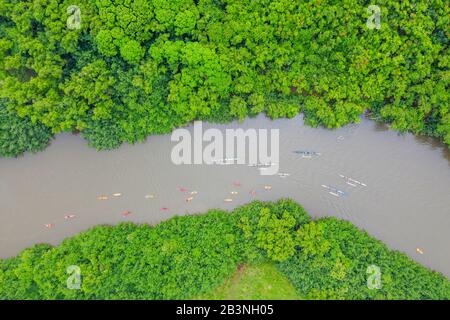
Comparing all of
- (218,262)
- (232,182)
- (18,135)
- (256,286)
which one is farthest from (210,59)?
(256,286)

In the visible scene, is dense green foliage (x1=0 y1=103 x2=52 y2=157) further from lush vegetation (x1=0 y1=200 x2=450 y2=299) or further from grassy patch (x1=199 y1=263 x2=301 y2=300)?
grassy patch (x1=199 y1=263 x2=301 y2=300)

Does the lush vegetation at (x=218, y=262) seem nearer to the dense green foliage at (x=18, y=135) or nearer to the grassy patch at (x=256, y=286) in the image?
the grassy patch at (x=256, y=286)

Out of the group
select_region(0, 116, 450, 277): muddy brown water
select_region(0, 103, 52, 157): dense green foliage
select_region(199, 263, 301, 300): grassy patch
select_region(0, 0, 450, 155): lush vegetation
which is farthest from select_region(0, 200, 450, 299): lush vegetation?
select_region(0, 0, 450, 155): lush vegetation

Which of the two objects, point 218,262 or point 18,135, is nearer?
point 218,262

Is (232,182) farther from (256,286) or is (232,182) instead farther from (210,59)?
(210,59)

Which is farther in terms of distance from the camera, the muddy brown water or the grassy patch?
the muddy brown water

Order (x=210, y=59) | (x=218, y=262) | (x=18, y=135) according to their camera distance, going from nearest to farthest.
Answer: (x=210, y=59)
(x=218, y=262)
(x=18, y=135)

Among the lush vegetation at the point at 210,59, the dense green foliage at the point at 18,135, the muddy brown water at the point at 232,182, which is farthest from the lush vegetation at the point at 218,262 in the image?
the lush vegetation at the point at 210,59

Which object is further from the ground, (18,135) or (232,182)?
(18,135)
